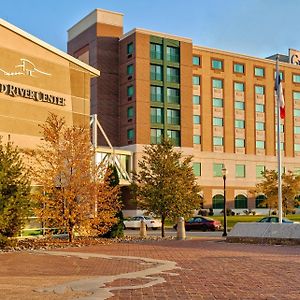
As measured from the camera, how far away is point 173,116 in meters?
71.4

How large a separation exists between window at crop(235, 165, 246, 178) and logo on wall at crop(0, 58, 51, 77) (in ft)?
166

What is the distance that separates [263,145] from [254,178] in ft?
16.8

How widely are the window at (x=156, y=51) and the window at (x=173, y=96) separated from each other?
445cm

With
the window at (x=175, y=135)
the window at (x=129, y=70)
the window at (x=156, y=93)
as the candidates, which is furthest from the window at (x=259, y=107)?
the window at (x=129, y=70)

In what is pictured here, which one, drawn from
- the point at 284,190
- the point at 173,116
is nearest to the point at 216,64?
the point at 173,116

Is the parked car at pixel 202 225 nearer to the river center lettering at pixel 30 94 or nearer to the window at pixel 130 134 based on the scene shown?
the river center lettering at pixel 30 94

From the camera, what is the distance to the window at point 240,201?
3050 inches

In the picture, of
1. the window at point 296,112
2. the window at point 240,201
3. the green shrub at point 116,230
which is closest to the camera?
the green shrub at point 116,230

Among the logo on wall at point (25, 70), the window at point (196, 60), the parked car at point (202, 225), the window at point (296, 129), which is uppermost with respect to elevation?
the window at point (196, 60)

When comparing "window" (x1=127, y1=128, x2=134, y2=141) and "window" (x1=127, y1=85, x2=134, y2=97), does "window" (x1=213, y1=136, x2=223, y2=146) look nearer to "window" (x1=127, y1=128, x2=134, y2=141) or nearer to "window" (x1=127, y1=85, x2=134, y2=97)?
"window" (x1=127, y1=128, x2=134, y2=141)

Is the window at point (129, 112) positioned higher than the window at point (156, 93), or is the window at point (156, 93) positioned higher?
the window at point (156, 93)

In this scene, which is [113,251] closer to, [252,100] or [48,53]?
[48,53]

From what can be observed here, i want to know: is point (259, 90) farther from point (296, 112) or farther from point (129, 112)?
point (129, 112)

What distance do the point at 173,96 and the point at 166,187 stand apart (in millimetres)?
41324
